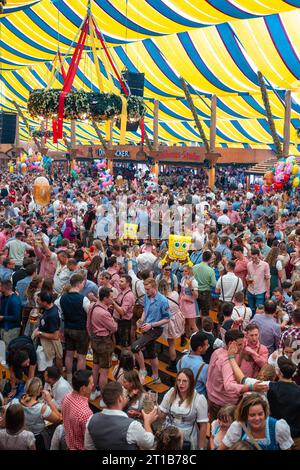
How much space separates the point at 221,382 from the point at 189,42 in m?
14.0

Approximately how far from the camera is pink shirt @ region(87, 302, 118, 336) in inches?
192

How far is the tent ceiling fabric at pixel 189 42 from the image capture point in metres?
13.2

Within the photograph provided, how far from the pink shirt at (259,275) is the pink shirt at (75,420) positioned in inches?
135

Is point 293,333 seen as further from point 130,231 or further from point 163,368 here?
point 130,231

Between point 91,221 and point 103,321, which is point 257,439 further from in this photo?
point 91,221

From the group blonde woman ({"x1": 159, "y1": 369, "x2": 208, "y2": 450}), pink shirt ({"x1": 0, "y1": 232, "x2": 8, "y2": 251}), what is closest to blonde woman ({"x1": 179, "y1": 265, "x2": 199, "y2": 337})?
blonde woman ({"x1": 159, "y1": 369, "x2": 208, "y2": 450})

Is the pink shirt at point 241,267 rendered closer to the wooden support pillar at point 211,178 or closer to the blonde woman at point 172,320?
the blonde woman at point 172,320

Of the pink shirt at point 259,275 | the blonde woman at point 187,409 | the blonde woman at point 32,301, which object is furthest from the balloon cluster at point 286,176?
the blonde woman at point 187,409

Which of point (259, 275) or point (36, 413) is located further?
point (259, 275)

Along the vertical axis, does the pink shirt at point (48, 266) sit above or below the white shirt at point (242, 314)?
above

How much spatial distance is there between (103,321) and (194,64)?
43.8 feet

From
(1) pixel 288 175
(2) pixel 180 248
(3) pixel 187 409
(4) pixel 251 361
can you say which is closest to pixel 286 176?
(1) pixel 288 175

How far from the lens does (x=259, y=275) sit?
641 centimetres

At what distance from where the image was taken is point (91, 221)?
9914 millimetres
